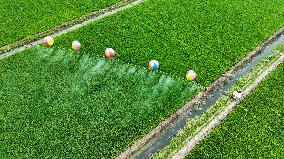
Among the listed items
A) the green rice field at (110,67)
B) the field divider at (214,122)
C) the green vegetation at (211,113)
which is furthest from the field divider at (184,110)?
the field divider at (214,122)

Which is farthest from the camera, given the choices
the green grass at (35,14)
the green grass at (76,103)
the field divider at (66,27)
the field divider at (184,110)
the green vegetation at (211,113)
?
the green grass at (35,14)

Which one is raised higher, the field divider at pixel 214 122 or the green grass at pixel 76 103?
the green grass at pixel 76 103

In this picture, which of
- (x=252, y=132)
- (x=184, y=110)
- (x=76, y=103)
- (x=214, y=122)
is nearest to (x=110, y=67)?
(x=76, y=103)

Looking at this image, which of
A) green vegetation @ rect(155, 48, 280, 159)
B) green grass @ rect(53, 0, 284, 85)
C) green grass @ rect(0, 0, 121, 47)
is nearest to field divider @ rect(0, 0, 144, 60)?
green grass @ rect(0, 0, 121, 47)

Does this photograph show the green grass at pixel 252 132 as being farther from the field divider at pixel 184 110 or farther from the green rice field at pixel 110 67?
the field divider at pixel 184 110

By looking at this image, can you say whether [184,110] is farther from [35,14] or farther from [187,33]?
[35,14]

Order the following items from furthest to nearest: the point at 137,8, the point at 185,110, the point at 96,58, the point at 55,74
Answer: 1. the point at 137,8
2. the point at 96,58
3. the point at 55,74
4. the point at 185,110

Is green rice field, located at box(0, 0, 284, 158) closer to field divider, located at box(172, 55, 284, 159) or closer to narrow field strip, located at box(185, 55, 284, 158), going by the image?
narrow field strip, located at box(185, 55, 284, 158)

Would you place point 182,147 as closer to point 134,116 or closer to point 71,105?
point 134,116

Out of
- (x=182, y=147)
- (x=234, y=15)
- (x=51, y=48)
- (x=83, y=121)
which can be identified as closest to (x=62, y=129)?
(x=83, y=121)
